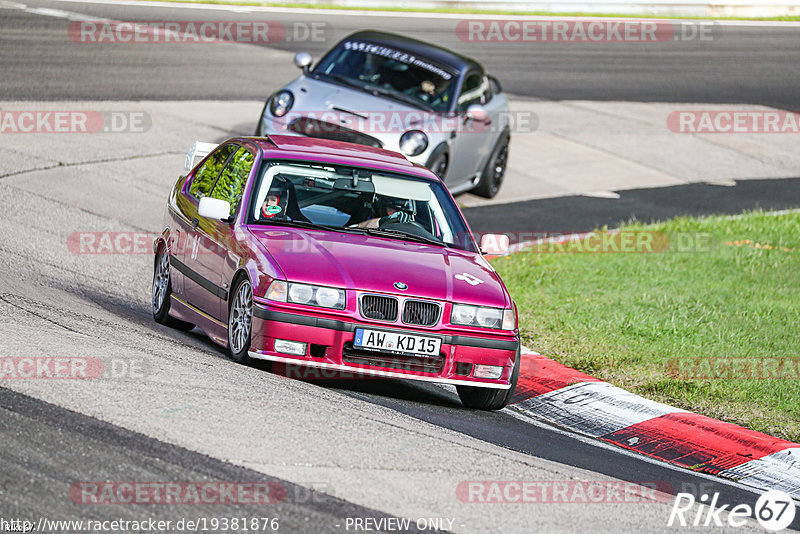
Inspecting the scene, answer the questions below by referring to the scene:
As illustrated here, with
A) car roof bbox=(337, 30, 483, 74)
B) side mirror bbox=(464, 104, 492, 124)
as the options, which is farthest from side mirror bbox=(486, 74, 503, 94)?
side mirror bbox=(464, 104, 492, 124)

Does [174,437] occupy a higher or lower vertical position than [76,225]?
higher

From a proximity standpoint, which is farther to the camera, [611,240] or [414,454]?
[611,240]

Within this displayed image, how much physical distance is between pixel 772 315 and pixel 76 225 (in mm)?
6600

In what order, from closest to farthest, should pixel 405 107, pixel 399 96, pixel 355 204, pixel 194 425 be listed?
pixel 194 425 → pixel 355 204 → pixel 405 107 → pixel 399 96

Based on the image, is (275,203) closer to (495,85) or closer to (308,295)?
(308,295)

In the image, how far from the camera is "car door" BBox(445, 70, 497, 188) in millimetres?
15391

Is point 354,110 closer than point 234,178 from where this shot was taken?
No

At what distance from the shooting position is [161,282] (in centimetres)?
951

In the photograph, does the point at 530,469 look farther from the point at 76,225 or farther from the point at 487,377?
the point at 76,225

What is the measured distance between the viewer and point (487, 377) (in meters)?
7.88

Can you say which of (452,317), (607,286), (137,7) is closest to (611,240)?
(607,286)

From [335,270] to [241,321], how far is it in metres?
0.72

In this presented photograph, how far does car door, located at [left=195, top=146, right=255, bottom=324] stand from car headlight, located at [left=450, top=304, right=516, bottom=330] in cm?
148

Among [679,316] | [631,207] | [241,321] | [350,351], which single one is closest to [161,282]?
[241,321]
